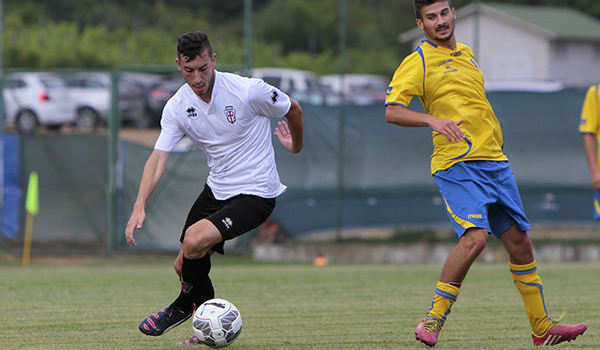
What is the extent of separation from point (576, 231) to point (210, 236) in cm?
1050

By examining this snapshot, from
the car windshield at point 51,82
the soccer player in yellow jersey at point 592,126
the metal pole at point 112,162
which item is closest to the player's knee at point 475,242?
the soccer player in yellow jersey at point 592,126

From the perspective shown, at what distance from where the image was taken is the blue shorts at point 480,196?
5.70m

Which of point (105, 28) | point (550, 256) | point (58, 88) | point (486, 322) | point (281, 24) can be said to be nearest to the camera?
point (486, 322)

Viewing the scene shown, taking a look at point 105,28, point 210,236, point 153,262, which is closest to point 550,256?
point 153,262

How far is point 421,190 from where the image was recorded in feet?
49.2

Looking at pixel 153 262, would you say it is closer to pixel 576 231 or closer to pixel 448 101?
pixel 576 231

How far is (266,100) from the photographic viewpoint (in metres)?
6.17

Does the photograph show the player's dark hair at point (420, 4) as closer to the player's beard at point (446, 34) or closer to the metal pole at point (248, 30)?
the player's beard at point (446, 34)

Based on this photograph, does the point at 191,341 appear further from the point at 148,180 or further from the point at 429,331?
the point at 429,331

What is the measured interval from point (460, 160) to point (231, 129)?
1.47 meters

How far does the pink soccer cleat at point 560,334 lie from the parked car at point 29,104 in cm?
1105

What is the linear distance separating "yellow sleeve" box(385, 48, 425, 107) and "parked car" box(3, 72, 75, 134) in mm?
10507

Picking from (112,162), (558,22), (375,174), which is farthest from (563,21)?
(112,162)

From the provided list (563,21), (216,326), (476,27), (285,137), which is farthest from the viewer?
(563,21)
